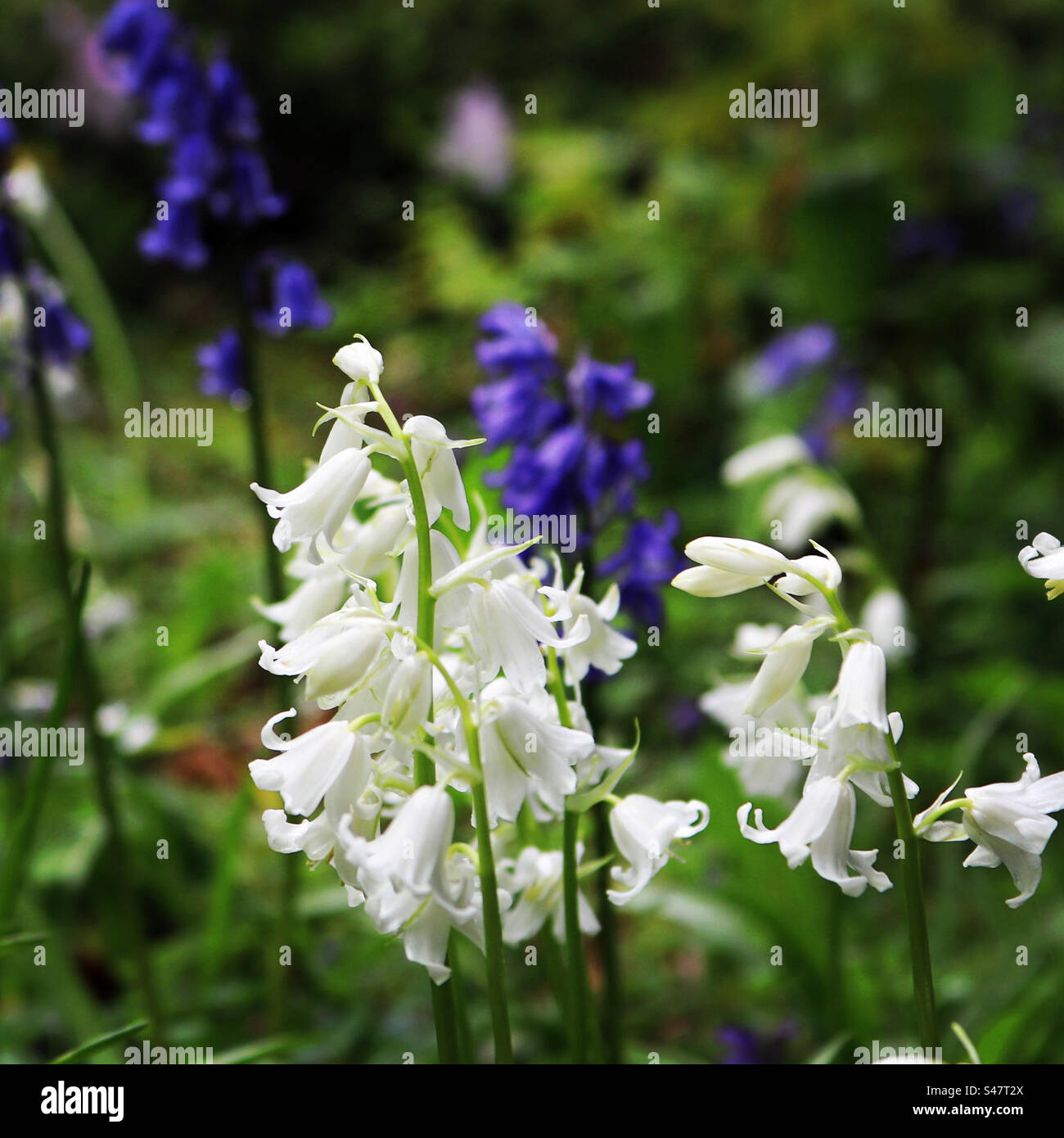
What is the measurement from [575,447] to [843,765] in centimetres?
88

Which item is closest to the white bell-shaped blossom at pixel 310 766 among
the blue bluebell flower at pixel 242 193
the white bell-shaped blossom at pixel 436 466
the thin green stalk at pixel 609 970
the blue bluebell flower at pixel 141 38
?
the white bell-shaped blossom at pixel 436 466

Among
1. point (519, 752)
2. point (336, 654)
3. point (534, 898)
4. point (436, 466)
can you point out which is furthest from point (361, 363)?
point (534, 898)

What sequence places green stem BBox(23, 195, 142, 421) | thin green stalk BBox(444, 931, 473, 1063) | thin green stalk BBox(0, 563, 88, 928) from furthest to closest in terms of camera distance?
green stem BBox(23, 195, 142, 421), thin green stalk BBox(0, 563, 88, 928), thin green stalk BBox(444, 931, 473, 1063)

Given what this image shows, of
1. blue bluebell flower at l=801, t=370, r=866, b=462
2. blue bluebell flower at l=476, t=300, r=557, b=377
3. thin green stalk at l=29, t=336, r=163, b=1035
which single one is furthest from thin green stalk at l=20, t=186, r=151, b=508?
blue bluebell flower at l=801, t=370, r=866, b=462

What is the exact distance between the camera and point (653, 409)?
4219 mm

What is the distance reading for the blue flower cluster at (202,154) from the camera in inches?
89.0

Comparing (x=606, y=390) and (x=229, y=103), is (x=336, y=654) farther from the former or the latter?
(x=229, y=103)

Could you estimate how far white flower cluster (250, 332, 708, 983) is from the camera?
948 mm

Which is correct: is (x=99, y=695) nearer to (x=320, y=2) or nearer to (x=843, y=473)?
(x=843, y=473)

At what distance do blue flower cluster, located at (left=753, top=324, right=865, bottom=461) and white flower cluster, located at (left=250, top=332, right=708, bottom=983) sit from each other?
2.92 metres

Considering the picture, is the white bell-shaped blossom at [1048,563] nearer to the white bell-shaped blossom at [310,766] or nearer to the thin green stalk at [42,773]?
the white bell-shaped blossom at [310,766]

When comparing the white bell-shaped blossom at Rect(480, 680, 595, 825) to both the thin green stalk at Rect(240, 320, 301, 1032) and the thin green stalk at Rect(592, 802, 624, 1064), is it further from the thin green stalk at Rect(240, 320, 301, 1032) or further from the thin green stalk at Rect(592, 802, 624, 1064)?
the thin green stalk at Rect(240, 320, 301, 1032)

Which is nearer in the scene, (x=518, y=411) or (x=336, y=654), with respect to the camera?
(x=336, y=654)

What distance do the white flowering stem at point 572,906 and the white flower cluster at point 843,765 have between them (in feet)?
0.62
